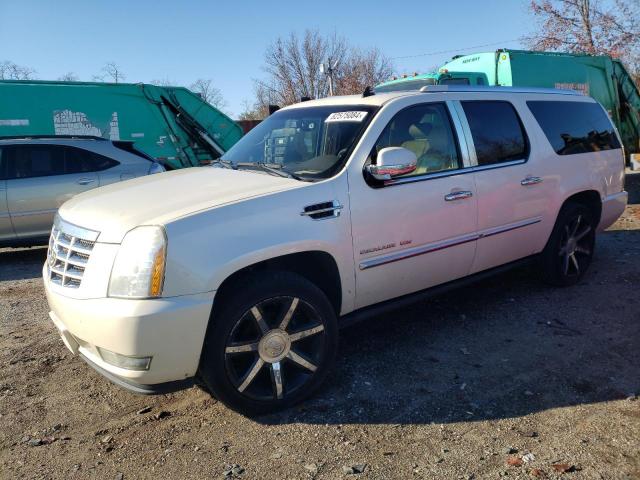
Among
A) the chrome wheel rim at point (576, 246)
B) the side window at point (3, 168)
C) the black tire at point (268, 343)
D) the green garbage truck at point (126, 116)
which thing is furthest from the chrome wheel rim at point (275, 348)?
the green garbage truck at point (126, 116)

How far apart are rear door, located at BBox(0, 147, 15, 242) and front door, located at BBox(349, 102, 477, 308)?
19.4ft

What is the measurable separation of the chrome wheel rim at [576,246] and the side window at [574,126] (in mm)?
741

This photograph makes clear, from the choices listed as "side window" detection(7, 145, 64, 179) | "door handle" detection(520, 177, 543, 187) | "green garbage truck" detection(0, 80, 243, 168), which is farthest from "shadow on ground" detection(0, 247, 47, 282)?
"door handle" detection(520, 177, 543, 187)

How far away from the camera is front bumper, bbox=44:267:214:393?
8.61 feet

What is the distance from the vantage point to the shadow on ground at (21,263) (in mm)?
6789

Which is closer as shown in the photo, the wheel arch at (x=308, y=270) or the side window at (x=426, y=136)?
the wheel arch at (x=308, y=270)

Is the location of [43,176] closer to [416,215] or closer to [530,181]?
[416,215]

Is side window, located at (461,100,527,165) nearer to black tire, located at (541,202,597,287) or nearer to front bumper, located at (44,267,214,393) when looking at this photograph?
black tire, located at (541,202,597,287)

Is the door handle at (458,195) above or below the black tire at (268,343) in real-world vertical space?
above

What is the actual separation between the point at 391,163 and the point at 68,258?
6.77 ft

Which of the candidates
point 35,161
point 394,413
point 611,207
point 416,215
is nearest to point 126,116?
point 35,161

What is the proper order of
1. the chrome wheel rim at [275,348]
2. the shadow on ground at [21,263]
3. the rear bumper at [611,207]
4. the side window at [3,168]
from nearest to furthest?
the chrome wheel rim at [275,348], the rear bumper at [611,207], the shadow on ground at [21,263], the side window at [3,168]

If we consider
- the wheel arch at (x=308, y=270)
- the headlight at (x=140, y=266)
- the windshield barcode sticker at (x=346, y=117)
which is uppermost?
the windshield barcode sticker at (x=346, y=117)

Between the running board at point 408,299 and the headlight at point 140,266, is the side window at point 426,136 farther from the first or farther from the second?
the headlight at point 140,266
